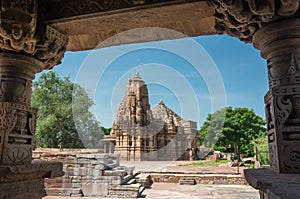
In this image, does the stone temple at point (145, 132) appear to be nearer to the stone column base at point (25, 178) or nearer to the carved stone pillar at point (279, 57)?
the stone column base at point (25, 178)

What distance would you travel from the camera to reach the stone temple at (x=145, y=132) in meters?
20.8

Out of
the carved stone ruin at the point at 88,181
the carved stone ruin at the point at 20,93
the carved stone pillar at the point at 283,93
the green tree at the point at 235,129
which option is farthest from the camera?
the green tree at the point at 235,129

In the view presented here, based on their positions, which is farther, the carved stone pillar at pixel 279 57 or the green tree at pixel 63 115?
the green tree at pixel 63 115

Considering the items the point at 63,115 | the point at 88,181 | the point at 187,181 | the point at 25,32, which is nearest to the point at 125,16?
the point at 25,32

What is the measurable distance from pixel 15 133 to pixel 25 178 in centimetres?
42

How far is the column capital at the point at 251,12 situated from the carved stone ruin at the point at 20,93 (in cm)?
171

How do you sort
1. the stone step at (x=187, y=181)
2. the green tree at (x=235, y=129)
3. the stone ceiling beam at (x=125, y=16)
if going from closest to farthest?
the stone ceiling beam at (x=125, y=16)
the stone step at (x=187, y=181)
the green tree at (x=235, y=129)

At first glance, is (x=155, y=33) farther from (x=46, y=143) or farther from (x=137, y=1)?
(x=46, y=143)

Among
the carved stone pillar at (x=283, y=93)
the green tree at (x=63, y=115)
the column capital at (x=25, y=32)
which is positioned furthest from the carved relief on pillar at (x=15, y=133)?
the green tree at (x=63, y=115)

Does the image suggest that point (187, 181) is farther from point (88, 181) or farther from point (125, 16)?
point (125, 16)

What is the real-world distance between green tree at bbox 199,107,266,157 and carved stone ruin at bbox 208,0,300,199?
25.0 m

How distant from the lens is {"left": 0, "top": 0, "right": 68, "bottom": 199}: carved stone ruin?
2.03m

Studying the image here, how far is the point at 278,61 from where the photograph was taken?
1800 mm

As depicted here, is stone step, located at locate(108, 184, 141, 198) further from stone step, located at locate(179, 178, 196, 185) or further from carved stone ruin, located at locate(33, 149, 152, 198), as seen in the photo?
stone step, located at locate(179, 178, 196, 185)
